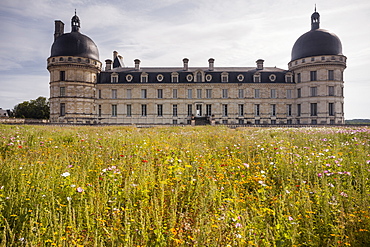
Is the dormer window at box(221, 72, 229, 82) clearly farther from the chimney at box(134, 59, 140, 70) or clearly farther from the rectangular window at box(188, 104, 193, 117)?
the chimney at box(134, 59, 140, 70)

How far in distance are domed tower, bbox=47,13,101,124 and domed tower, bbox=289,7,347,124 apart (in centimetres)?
3686

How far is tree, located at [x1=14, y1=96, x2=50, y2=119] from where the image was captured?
5762 cm

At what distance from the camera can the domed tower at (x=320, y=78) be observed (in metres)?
34.4

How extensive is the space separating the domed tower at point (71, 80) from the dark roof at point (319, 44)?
3728 centimetres

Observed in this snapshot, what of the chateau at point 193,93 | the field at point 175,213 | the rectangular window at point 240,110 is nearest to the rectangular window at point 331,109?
the chateau at point 193,93

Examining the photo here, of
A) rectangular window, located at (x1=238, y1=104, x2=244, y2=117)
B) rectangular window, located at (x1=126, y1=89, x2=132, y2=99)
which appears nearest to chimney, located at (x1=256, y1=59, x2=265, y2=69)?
rectangular window, located at (x1=238, y1=104, x2=244, y2=117)

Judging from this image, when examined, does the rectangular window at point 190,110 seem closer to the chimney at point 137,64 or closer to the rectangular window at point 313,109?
the chimney at point 137,64

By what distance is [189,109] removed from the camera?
127 feet

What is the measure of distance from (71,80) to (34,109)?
107ft

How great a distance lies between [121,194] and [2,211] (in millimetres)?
1531

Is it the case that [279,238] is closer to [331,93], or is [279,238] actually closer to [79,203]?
[79,203]

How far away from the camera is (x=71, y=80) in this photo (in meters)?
35.3

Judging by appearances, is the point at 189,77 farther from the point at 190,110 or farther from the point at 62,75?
the point at 62,75

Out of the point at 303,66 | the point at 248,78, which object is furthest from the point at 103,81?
the point at 303,66
